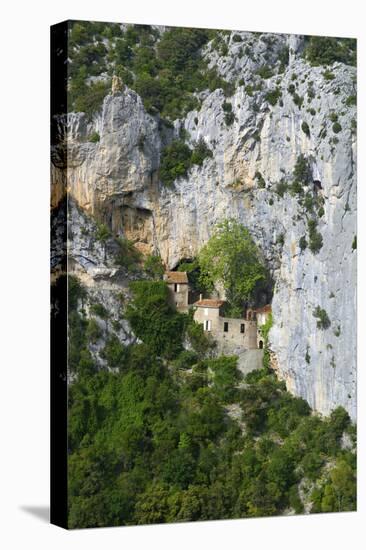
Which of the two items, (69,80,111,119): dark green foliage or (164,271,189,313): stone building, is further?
(164,271,189,313): stone building

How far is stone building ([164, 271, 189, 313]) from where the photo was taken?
A: 27319 mm

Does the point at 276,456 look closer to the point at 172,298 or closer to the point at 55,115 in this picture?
the point at 172,298

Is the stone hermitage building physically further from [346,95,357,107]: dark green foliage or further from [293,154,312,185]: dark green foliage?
[346,95,357,107]: dark green foliage

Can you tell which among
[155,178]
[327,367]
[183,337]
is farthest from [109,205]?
[327,367]

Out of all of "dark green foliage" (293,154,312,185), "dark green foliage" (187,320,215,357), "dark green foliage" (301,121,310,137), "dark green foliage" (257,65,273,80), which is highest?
"dark green foliage" (257,65,273,80)

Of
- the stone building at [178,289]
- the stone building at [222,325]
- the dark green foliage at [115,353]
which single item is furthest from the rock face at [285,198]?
the dark green foliage at [115,353]

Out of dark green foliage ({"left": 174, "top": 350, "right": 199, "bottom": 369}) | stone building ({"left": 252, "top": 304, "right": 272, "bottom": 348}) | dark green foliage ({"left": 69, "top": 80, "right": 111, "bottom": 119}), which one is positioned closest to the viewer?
dark green foliage ({"left": 69, "top": 80, "right": 111, "bottom": 119})

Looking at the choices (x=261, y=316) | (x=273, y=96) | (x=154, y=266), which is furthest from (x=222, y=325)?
(x=273, y=96)

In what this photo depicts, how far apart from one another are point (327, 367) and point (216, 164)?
14.3 feet

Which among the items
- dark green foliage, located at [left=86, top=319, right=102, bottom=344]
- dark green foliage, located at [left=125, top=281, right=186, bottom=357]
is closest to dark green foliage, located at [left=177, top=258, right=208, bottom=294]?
dark green foliage, located at [left=125, top=281, right=186, bottom=357]

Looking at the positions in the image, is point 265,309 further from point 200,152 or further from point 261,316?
point 200,152

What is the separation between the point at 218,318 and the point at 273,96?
4312 mm

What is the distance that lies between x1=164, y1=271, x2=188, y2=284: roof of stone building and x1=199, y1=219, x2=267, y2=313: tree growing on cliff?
44 cm

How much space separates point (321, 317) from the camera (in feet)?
92.8
